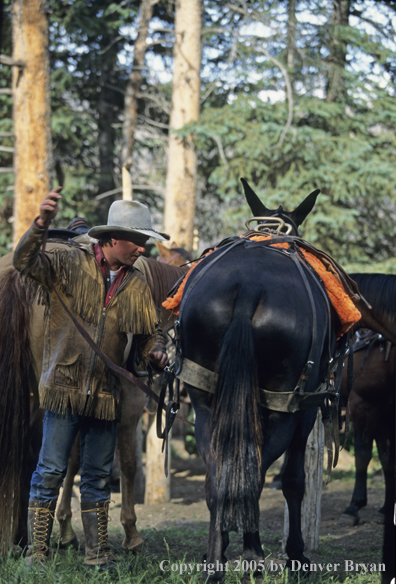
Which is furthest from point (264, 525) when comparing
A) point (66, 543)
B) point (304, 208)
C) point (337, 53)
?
point (337, 53)

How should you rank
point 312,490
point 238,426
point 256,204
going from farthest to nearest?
point 312,490
point 256,204
point 238,426

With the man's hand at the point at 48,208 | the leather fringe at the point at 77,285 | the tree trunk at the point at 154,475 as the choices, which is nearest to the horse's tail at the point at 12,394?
the leather fringe at the point at 77,285

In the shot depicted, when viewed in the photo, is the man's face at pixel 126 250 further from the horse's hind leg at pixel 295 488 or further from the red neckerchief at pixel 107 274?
the horse's hind leg at pixel 295 488

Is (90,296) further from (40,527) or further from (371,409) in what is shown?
(371,409)

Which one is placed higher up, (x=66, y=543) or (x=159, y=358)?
(x=159, y=358)

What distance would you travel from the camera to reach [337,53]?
12.0 m

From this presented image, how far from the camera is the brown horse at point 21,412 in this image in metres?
3.98

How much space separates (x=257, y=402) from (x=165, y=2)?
42.7 feet

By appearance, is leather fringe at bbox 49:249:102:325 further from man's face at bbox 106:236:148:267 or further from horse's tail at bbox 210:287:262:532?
horse's tail at bbox 210:287:262:532

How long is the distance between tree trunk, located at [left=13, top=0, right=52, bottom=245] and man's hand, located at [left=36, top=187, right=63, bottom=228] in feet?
18.3

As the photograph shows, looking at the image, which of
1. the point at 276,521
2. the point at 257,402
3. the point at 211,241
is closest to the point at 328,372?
the point at 257,402

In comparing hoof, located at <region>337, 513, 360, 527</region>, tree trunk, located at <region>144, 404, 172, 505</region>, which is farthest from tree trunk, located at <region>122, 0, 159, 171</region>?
hoof, located at <region>337, 513, 360, 527</region>

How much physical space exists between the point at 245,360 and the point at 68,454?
1.31 meters

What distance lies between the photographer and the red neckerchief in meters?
3.70
